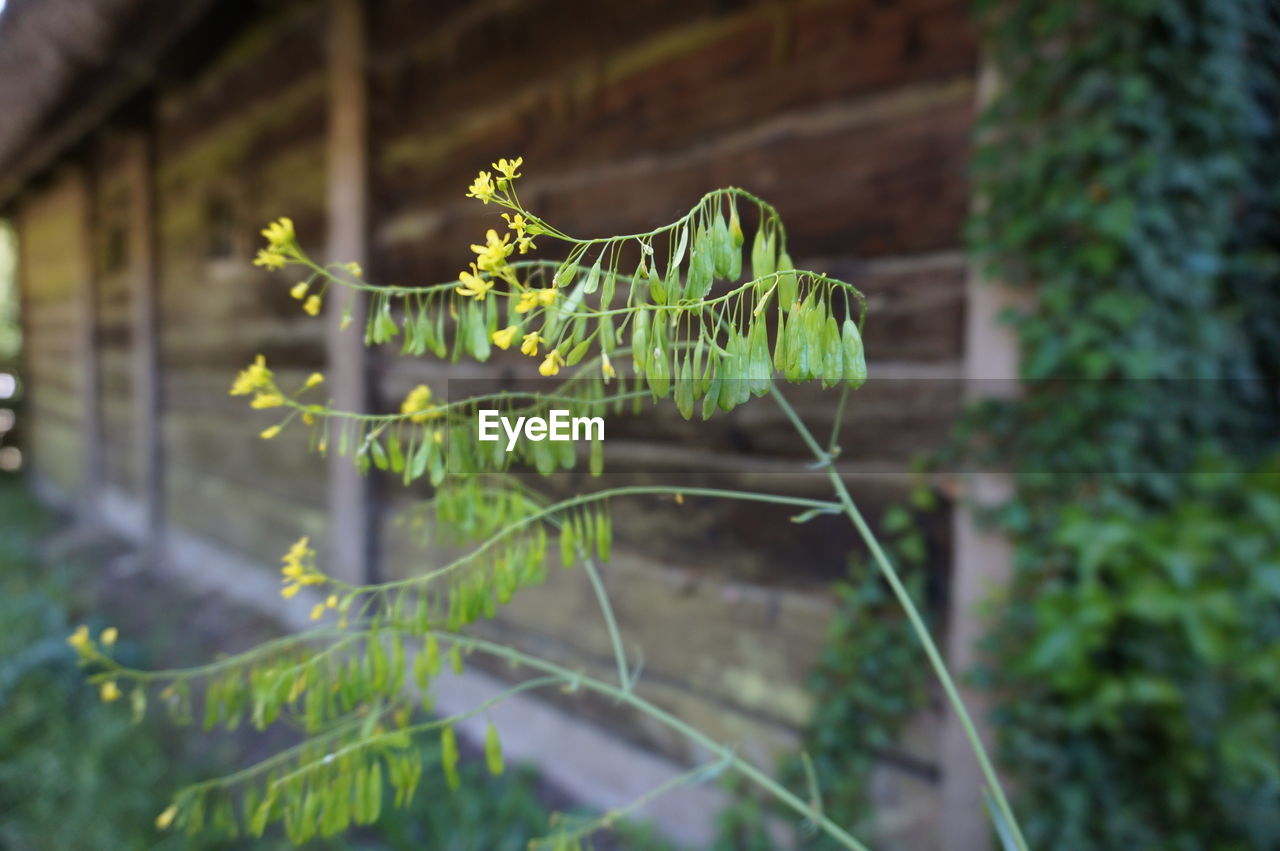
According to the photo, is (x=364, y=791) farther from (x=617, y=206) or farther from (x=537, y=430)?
(x=617, y=206)

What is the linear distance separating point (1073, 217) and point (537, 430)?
1.09 meters

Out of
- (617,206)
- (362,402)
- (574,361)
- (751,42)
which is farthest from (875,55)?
(362,402)

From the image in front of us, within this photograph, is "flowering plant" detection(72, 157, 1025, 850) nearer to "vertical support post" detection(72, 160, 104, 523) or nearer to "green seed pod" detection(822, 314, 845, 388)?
"green seed pod" detection(822, 314, 845, 388)

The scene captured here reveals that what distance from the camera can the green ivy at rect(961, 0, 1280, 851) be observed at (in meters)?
1.11

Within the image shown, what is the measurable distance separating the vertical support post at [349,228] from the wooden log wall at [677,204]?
44 millimetres

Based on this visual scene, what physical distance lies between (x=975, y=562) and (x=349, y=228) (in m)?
2.28

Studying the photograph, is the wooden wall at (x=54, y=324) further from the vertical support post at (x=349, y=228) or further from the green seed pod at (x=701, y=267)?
the green seed pod at (x=701, y=267)

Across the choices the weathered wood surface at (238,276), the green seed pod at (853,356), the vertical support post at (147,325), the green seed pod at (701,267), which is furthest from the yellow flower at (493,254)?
the vertical support post at (147,325)

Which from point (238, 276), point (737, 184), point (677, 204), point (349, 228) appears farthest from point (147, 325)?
point (737, 184)

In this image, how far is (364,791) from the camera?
537 mm

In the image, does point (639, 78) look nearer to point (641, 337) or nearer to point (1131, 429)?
point (1131, 429)

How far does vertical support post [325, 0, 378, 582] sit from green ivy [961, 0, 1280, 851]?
2045mm

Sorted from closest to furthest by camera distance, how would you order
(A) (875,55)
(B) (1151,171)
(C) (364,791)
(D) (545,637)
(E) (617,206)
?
1. (C) (364,791)
2. (B) (1151,171)
3. (A) (875,55)
4. (E) (617,206)
5. (D) (545,637)

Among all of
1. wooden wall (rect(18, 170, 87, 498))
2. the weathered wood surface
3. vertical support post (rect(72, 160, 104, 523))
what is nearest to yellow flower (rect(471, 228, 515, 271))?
the weathered wood surface
